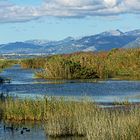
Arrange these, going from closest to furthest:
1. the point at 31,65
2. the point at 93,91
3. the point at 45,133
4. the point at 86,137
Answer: the point at 86,137 < the point at 45,133 < the point at 93,91 < the point at 31,65

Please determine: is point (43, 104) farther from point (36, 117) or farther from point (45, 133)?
point (45, 133)

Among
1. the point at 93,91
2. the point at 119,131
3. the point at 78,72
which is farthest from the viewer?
the point at 78,72

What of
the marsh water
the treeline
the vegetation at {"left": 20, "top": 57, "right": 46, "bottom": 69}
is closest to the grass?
the marsh water

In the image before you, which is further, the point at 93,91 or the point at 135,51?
the point at 135,51

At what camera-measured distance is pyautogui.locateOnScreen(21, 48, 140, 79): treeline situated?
6359cm

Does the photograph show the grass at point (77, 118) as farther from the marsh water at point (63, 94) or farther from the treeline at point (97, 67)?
the treeline at point (97, 67)

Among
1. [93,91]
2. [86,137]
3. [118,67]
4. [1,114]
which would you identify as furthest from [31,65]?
[86,137]

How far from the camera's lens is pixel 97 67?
65.0 m

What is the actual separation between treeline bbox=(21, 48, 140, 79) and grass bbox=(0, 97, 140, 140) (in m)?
35.1

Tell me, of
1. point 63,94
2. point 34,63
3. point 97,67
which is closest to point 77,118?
point 63,94

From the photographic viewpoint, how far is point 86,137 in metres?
21.5

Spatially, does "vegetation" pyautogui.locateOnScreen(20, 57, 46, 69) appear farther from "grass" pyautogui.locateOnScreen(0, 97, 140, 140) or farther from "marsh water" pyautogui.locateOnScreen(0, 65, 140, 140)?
"grass" pyautogui.locateOnScreen(0, 97, 140, 140)

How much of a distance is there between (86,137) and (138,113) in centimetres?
249

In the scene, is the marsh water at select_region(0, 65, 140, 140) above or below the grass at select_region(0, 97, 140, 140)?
below
